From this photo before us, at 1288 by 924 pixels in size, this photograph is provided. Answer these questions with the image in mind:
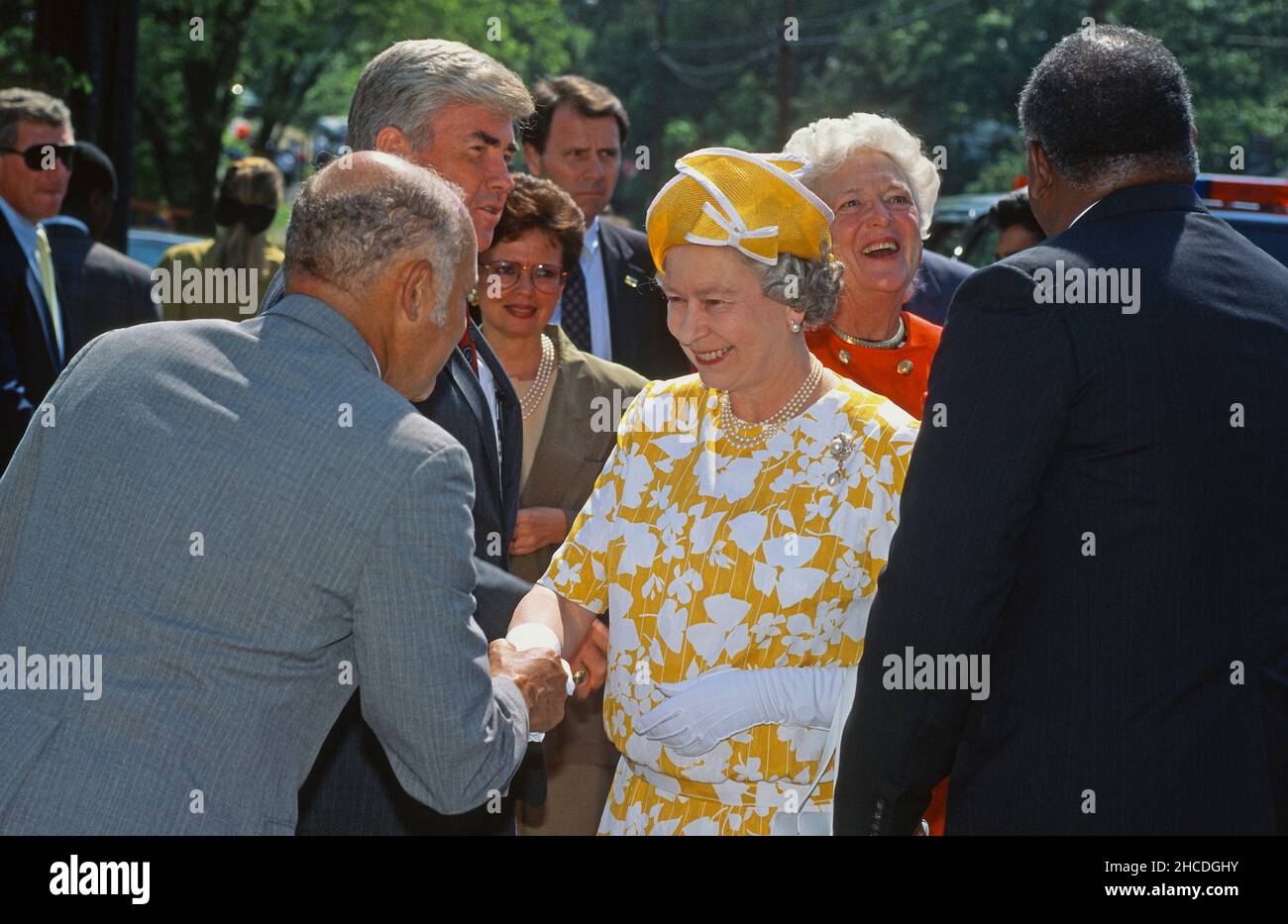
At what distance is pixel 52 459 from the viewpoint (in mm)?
2422

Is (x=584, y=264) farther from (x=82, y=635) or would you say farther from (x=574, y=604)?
(x=82, y=635)

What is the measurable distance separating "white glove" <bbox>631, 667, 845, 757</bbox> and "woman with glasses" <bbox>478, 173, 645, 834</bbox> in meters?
1.49

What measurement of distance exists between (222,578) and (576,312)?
3646mm

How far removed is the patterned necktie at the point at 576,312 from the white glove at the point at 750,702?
2869 mm

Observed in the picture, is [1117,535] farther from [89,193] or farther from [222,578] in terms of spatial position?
[89,193]

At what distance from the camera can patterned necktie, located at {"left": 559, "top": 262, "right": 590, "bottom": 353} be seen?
19.3 ft

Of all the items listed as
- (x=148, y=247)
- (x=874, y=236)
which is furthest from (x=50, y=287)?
(x=148, y=247)

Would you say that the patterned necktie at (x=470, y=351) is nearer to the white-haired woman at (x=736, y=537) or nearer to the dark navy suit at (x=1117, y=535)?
the white-haired woman at (x=736, y=537)

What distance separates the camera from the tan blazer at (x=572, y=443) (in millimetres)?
4730

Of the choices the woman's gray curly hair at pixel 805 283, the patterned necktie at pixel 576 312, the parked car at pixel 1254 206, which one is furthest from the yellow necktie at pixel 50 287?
the parked car at pixel 1254 206

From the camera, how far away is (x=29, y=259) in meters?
6.05

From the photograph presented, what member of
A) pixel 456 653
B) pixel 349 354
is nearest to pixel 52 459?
pixel 349 354

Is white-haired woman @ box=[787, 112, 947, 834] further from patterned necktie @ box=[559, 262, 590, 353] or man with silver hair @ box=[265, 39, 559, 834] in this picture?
patterned necktie @ box=[559, 262, 590, 353]

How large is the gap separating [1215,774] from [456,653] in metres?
1.27
